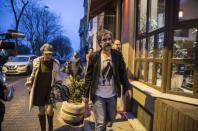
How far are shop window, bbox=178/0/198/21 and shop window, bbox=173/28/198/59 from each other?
0.70 feet

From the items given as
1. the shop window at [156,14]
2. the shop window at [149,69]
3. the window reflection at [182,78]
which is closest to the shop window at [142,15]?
the shop window at [156,14]

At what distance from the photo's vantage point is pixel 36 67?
3.04 metres

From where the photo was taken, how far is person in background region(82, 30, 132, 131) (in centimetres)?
241

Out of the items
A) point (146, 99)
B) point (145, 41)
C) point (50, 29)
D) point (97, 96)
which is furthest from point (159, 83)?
point (50, 29)

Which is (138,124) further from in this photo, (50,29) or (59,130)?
(50,29)

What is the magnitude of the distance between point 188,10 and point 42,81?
3.03 metres

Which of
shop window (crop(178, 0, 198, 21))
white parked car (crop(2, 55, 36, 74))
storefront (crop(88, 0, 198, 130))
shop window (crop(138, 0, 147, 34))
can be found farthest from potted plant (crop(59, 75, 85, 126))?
white parked car (crop(2, 55, 36, 74))

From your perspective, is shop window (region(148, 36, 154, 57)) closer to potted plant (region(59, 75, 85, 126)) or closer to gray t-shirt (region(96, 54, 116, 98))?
gray t-shirt (region(96, 54, 116, 98))

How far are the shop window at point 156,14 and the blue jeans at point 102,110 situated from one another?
189cm

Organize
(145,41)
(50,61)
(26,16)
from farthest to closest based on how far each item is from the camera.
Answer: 1. (26,16)
2. (145,41)
3. (50,61)

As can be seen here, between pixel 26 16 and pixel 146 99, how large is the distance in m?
32.1

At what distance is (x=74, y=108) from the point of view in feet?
12.0

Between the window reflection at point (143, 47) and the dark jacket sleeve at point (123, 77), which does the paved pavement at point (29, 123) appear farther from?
the window reflection at point (143, 47)

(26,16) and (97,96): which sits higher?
(26,16)
